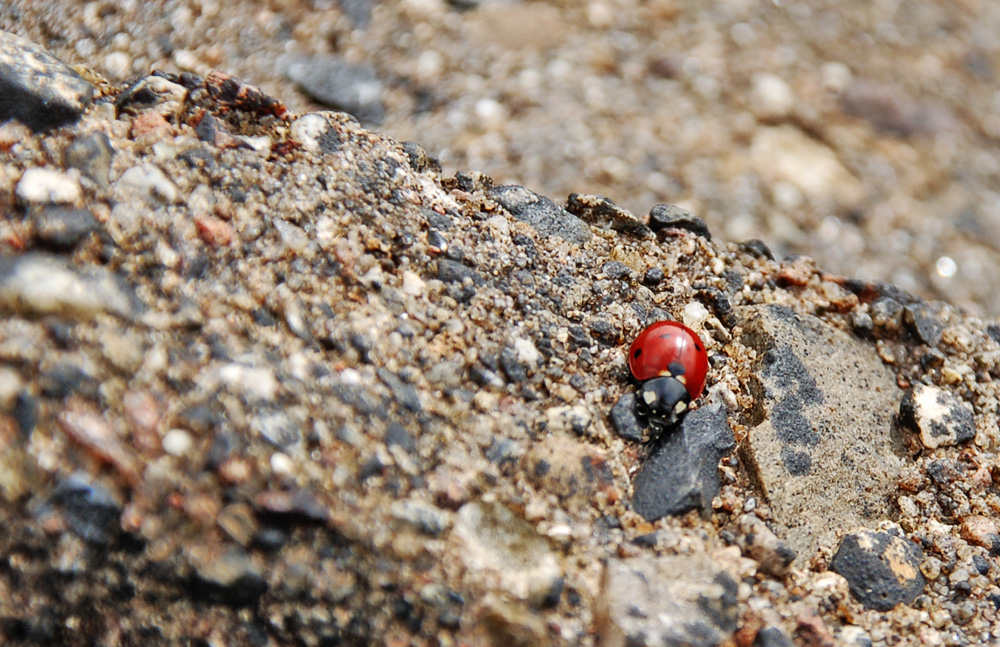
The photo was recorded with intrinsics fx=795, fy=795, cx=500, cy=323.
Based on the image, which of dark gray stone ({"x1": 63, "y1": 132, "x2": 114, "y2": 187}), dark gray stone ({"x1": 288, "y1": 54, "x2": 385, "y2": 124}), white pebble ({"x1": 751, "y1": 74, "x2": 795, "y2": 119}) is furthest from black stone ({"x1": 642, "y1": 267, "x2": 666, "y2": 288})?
white pebble ({"x1": 751, "y1": 74, "x2": 795, "y2": 119})

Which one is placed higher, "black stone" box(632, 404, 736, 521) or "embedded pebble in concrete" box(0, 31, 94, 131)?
"embedded pebble in concrete" box(0, 31, 94, 131)

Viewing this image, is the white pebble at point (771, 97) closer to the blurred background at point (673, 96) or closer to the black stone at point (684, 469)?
the blurred background at point (673, 96)

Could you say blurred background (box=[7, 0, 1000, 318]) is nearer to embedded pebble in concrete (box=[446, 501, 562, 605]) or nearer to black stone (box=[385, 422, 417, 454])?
black stone (box=[385, 422, 417, 454])

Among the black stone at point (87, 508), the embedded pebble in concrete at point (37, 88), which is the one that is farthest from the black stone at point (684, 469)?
the embedded pebble in concrete at point (37, 88)

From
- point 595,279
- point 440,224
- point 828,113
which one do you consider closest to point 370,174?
point 440,224

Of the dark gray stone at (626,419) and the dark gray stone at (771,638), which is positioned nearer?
the dark gray stone at (771,638)

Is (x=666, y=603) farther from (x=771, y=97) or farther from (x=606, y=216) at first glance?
(x=771, y=97)

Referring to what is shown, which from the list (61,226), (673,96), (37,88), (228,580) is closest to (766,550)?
(228,580)
